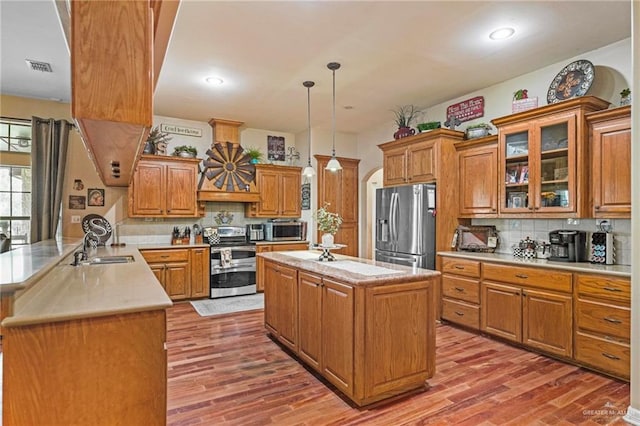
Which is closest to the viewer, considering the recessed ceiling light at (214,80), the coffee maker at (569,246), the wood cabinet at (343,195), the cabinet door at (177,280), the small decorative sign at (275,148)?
the coffee maker at (569,246)

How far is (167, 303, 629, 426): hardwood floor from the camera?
231 cm

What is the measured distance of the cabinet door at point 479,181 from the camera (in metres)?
4.08

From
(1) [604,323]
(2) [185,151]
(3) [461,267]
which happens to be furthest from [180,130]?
(1) [604,323]

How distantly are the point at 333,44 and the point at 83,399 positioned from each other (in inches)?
123

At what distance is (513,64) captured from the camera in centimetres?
369

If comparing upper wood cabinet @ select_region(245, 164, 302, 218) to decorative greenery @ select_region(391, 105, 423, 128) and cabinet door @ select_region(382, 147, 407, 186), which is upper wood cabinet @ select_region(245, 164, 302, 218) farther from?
decorative greenery @ select_region(391, 105, 423, 128)

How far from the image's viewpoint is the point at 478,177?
4254 mm

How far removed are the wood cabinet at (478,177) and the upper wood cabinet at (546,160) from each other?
0.11 m

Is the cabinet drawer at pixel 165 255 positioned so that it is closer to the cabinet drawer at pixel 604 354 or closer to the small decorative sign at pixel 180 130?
the small decorative sign at pixel 180 130

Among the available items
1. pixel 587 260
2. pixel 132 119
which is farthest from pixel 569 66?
pixel 132 119

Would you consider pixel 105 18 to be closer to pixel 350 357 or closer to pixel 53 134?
pixel 350 357

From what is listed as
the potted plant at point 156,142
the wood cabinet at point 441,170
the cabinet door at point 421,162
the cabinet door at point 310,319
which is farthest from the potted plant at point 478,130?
the potted plant at point 156,142

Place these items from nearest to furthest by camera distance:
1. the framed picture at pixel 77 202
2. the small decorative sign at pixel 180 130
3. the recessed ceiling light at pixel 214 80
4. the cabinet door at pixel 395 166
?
the recessed ceiling light at pixel 214 80 → the cabinet door at pixel 395 166 → the framed picture at pixel 77 202 → the small decorative sign at pixel 180 130

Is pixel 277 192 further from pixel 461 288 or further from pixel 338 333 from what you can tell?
pixel 338 333
